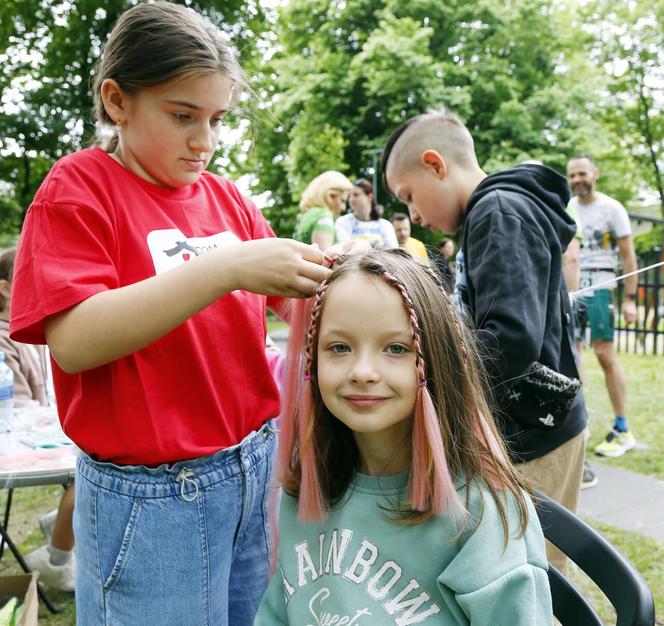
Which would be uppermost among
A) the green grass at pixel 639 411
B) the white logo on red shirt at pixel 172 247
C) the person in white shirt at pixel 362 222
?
the white logo on red shirt at pixel 172 247

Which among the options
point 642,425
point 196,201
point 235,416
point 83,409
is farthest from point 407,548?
point 642,425

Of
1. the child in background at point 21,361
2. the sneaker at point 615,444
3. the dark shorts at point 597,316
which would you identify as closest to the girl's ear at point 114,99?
the child in background at point 21,361

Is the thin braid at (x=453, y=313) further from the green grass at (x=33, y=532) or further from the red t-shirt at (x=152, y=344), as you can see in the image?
the green grass at (x=33, y=532)

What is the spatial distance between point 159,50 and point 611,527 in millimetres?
3469

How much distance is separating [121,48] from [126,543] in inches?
37.5

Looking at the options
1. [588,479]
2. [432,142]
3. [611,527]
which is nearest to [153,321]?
[432,142]

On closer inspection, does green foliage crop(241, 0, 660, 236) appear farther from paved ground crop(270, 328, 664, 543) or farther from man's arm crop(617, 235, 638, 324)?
paved ground crop(270, 328, 664, 543)

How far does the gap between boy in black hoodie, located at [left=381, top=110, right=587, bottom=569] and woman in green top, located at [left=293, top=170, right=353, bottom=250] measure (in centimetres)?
302

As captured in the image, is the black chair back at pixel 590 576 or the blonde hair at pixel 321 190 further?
the blonde hair at pixel 321 190

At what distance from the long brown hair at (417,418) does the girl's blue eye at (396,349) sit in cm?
3

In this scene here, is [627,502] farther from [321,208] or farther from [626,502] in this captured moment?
[321,208]

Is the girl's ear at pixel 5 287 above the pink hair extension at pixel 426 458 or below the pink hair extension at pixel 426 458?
below

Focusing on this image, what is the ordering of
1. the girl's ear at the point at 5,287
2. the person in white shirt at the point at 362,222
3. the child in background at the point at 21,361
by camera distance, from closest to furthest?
1. the child in background at the point at 21,361
2. the girl's ear at the point at 5,287
3. the person in white shirt at the point at 362,222

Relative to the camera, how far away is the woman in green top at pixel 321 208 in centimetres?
561
